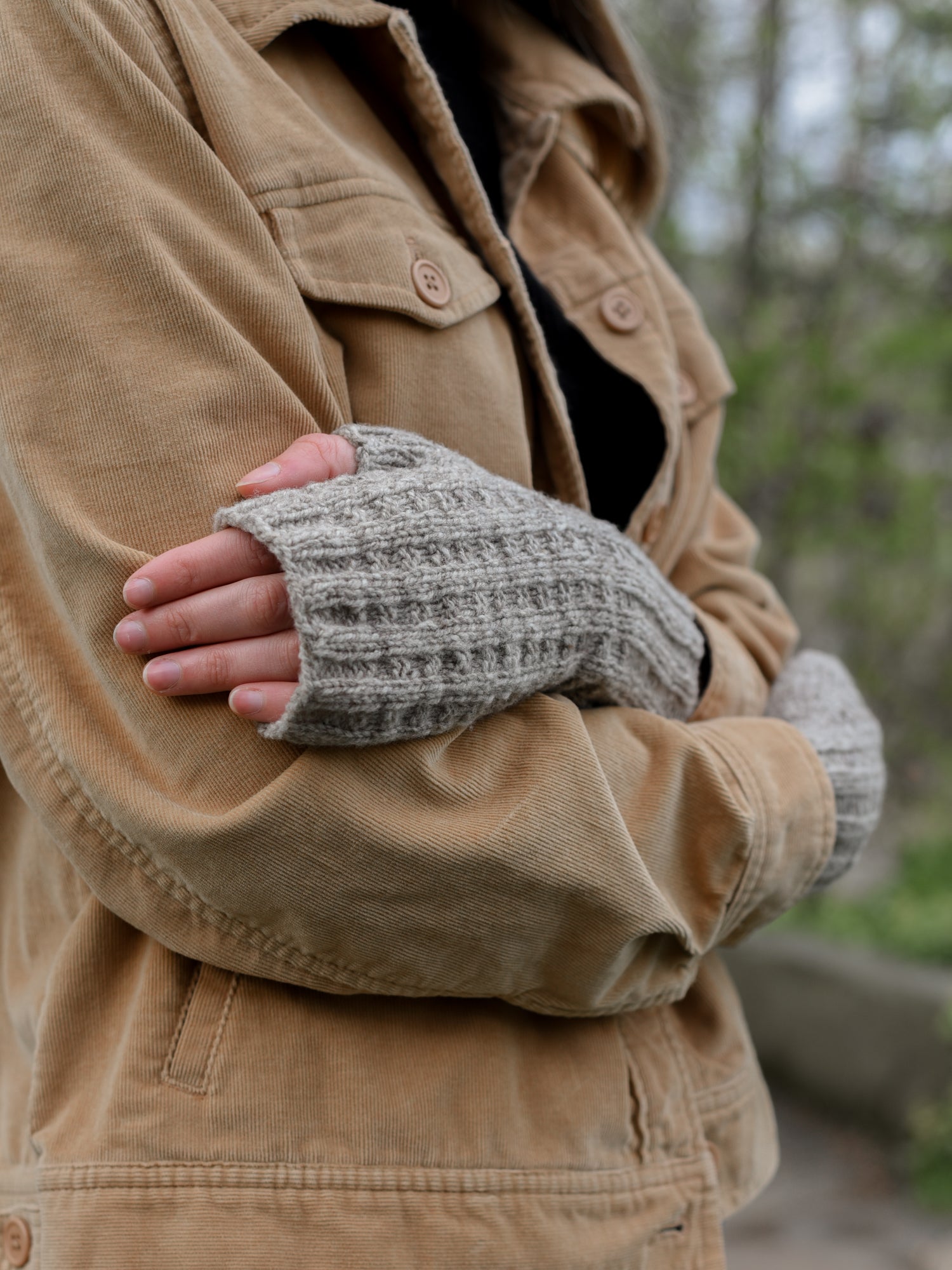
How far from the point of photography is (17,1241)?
41.1 inches

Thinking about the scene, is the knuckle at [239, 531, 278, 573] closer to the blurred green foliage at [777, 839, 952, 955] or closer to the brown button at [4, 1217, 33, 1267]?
the brown button at [4, 1217, 33, 1267]

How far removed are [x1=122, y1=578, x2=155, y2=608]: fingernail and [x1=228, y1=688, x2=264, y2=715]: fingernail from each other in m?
0.10

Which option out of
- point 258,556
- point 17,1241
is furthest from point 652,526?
point 17,1241

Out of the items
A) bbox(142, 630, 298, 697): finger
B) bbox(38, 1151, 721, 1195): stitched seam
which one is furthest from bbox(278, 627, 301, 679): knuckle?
bbox(38, 1151, 721, 1195): stitched seam

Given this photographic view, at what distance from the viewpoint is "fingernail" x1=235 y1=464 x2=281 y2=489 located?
2.89 ft

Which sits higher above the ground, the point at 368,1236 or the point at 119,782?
the point at 119,782

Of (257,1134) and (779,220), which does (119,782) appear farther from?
(779,220)

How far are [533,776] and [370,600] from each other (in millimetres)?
243

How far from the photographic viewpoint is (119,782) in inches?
35.2

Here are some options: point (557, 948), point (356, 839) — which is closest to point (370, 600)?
point (356, 839)

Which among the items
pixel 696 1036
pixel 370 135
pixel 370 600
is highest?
pixel 370 135

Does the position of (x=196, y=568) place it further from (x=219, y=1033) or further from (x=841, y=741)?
(x=841, y=741)

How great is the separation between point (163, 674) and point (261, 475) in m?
0.18

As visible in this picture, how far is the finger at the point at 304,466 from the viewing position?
0.88m
